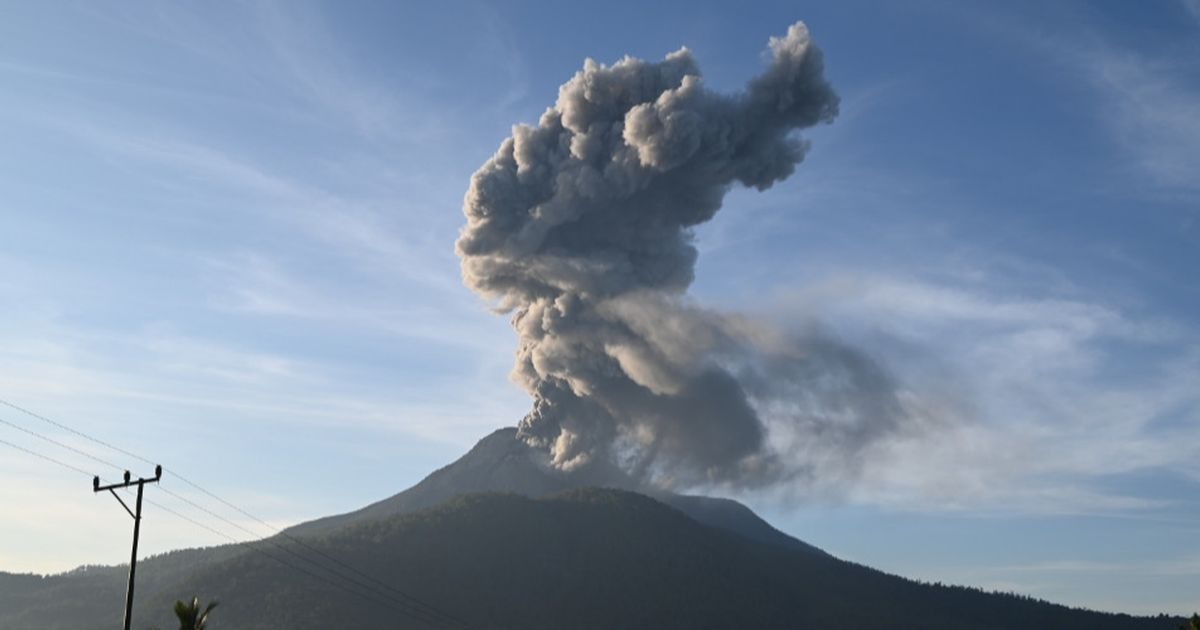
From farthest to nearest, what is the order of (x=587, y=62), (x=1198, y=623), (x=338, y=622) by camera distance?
(x=338, y=622)
(x=587, y=62)
(x=1198, y=623)

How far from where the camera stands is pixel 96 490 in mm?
51219

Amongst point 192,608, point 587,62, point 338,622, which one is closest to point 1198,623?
point 192,608

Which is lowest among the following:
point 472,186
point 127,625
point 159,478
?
point 127,625

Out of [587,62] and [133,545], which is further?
[587,62]

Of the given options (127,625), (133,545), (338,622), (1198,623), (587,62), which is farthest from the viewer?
(338,622)

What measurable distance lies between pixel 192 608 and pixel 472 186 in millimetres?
131336

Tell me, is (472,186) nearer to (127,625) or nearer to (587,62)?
(587,62)

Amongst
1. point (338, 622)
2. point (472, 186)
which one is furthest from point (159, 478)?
point (338, 622)

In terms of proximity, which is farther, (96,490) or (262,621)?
(262,621)

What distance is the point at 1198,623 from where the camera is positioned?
78938 millimetres

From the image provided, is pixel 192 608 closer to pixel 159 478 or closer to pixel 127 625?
pixel 127 625

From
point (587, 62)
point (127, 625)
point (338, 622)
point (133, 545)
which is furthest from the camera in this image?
point (338, 622)

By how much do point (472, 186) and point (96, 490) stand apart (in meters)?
127

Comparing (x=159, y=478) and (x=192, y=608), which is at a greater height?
(x=159, y=478)
